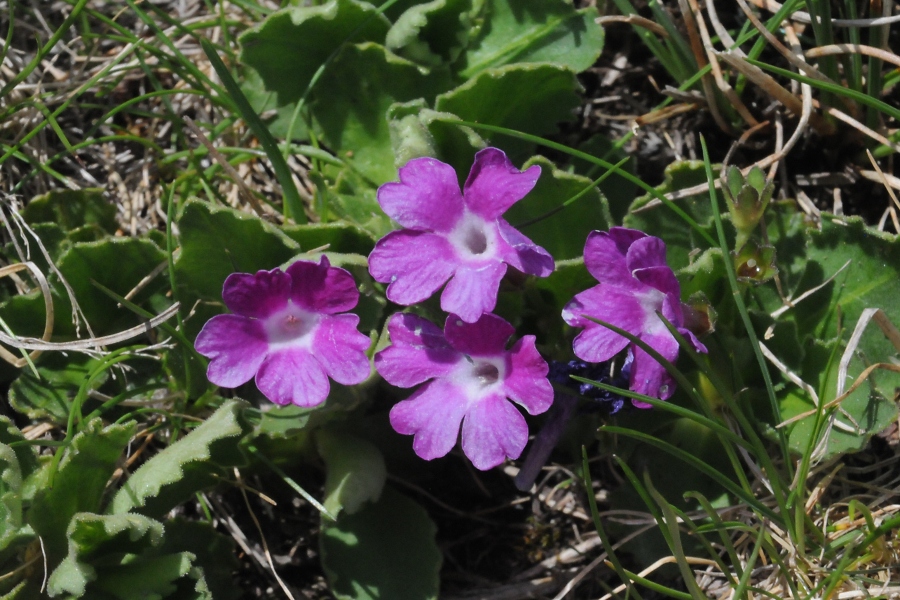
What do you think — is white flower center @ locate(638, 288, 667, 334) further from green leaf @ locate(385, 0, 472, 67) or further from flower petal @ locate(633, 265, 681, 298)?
green leaf @ locate(385, 0, 472, 67)

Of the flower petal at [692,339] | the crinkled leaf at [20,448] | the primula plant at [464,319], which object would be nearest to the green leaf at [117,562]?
the primula plant at [464,319]

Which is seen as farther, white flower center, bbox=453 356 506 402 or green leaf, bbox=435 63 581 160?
green leaf, bbox=435 63 581 160

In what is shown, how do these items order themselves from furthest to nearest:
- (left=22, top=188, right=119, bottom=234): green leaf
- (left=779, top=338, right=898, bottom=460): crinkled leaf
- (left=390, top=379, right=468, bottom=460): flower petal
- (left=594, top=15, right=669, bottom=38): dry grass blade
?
(left=22, top=188, right=119, bottom=234): green leaf < (left=594, top=15, right=669, bottom=38): dry grass blade < (left=779, top=338, right=898, bottom=460): crinkled leaf < (left=390, top=379, right=468, bottom=460): flower petal

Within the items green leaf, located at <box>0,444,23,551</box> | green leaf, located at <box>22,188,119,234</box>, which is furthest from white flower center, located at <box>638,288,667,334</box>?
green leaf, located at <box>22,188,119,234</box>

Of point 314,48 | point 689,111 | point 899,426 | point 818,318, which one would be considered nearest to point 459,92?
point 314,48

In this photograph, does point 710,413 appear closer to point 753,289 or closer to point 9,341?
point 753,289

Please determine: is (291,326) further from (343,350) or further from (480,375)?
(480,375)

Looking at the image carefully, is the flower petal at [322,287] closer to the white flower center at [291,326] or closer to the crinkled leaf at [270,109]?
the white flower center at [291,326]

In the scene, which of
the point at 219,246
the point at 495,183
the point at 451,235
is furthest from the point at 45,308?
the point at 495,183
